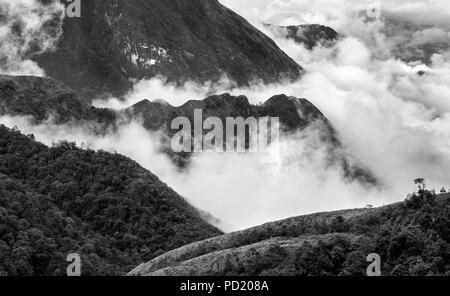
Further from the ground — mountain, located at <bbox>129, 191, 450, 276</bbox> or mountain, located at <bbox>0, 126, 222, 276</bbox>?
mountain, located at <bbox>0, 126, 222, 276</bbox>

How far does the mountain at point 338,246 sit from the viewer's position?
68.5 metres

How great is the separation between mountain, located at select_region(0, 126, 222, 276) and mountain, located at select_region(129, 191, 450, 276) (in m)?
35.9

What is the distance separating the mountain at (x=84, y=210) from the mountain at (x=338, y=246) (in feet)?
118

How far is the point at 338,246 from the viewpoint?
235 ft

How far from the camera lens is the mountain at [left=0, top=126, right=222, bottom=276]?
120688 millimetres

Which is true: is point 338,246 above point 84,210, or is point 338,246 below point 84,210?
below

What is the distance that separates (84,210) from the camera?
549ft

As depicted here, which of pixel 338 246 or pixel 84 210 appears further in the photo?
pixel 84 210

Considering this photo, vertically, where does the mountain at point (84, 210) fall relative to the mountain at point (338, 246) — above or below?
above

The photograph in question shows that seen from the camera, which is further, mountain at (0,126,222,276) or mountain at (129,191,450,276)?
mountain at (0,126,222,276)

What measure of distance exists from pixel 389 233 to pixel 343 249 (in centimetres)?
506

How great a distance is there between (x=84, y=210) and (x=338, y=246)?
10512 centimetres
